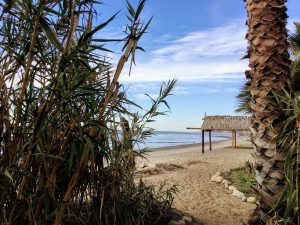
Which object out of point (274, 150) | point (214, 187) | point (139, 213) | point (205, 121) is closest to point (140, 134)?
point (139, 213)

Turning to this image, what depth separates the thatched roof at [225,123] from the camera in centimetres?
2327

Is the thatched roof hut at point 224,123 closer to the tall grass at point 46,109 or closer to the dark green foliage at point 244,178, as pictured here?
the dark green foliage at point 244,178

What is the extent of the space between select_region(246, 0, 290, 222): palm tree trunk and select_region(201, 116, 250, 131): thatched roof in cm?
1945

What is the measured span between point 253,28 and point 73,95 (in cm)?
225

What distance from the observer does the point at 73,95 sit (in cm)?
255

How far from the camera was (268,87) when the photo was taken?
144 inches

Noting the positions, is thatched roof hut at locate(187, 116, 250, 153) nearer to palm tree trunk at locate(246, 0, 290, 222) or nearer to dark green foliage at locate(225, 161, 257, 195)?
dark green foliage at locate(225, 161, 257, 195)

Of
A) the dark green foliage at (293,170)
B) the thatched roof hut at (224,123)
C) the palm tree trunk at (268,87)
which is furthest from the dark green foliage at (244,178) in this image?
the thatched roof hut at (224,123)

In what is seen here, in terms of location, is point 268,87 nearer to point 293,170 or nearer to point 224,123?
point 293,170

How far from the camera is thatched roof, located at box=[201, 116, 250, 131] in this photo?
23.3 meters

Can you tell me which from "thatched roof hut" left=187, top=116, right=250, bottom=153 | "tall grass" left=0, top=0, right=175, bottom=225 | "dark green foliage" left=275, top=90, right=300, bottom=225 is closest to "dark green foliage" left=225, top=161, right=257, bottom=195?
"dark green foliage" left=275, top=90, right=300, bottom=225

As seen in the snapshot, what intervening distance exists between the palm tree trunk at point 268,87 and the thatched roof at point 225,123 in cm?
1945

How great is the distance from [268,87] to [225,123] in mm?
20622

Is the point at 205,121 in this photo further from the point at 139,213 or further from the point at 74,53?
the point at 74,53
